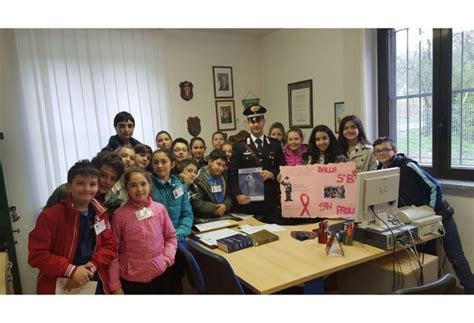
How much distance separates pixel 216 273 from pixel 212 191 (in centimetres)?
101

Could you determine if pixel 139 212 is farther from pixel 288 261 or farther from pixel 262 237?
pixel 288 261

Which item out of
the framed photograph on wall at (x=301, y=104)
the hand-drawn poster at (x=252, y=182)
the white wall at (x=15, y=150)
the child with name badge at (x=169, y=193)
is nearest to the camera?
→ the child with name badge at (x=169, y=193)

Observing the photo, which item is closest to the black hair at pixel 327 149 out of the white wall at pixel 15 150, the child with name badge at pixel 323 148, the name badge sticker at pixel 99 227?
the child with name badge at pixel 323 148

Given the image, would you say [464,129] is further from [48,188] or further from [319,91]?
[48,188]

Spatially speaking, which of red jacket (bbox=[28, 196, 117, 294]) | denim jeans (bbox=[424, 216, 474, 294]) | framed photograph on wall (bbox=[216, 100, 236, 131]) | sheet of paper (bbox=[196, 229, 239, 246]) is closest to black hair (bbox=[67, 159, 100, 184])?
red jacket (bbox=[28, 196, 117, 294])

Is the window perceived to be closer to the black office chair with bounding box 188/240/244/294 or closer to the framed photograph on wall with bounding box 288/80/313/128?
the framed photograph on wall with bounding box 288/80/313/128

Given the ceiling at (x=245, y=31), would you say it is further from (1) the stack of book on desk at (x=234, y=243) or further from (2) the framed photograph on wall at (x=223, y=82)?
(1) the stack of book on desk at (x=234, y=243)

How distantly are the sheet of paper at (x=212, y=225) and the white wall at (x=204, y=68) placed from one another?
1.87m

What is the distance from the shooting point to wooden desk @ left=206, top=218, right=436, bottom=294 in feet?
5.15

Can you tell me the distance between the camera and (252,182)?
101 inches

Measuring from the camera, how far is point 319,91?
3.84m

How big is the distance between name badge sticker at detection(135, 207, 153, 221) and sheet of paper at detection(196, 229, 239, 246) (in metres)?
0.42

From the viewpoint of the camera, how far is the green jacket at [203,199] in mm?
2514
